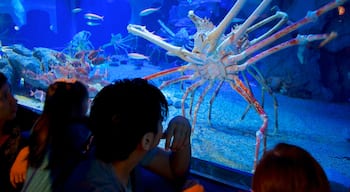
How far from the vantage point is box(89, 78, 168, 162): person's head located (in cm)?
111

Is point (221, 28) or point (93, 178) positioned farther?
point (221, 28)

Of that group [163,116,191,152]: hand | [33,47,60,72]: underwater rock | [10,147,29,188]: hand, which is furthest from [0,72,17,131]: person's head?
[33,47,60,72]: underwater rock

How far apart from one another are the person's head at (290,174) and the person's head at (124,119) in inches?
17.9

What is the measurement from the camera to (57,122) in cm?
154

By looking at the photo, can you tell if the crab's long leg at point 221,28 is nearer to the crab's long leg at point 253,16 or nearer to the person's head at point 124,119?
the crab's long leg at point 253,16

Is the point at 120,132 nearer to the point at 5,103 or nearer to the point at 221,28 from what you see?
the point at 5,103

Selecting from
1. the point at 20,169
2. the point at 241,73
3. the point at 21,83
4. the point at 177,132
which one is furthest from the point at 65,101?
the point at 21,83

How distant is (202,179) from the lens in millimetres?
2004

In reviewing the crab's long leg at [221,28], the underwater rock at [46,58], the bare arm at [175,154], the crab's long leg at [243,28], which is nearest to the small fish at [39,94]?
the underwater rock at [46,58]

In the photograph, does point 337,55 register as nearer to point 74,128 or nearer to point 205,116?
point 205,116

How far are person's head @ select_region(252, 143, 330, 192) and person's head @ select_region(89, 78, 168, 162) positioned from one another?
17.9 inches

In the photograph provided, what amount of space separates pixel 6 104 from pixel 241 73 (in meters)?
3.16

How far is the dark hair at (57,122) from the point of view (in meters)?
1.46

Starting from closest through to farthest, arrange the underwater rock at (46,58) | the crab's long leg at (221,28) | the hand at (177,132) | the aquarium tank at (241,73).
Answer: the hand at (177,132)
the crab's long leg at (221,28)
the aquarium tank at (241,73)
the underwater rock at (46,58)
